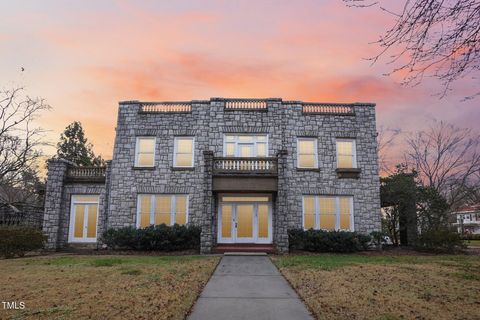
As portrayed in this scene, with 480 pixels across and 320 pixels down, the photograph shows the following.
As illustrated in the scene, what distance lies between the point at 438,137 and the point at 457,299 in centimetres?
2278

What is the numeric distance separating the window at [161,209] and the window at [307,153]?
23.6 ft

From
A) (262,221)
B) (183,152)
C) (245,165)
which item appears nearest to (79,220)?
(183,152)

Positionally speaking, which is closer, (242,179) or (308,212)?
(242,179)

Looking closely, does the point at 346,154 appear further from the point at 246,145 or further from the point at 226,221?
the point at 226,221

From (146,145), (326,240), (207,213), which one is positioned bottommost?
(326,240)

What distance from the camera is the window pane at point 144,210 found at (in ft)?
64.7

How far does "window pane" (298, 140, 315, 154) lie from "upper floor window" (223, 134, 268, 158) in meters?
2.08

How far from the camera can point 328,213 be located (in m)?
19.7

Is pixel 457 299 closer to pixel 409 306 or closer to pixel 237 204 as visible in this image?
pixel 409 306

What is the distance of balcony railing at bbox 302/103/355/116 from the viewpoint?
68.1 feet

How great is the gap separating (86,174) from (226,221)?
909 cm

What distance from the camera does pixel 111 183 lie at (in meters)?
20.1

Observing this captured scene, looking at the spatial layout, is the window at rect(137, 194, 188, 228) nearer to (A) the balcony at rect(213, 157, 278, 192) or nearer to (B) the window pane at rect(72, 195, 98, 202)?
(B) the window pane at rect(72, 195, 98, 202)

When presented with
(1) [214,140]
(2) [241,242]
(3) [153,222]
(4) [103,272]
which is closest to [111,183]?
(3) [153,222]
